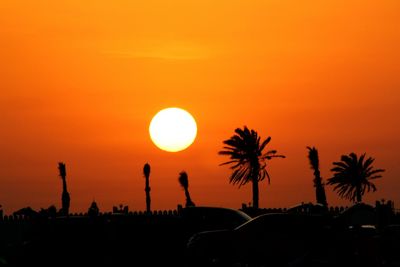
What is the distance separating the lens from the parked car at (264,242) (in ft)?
75.9

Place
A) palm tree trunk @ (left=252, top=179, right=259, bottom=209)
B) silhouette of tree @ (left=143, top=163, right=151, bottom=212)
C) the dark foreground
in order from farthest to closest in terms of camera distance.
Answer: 1. silhouette of tree @ (left=143, top=163, right=151, bottom=212)
2. palm tree trunk @ (left=252, top=179, right=259, bottom=209)
3. the dark foreground

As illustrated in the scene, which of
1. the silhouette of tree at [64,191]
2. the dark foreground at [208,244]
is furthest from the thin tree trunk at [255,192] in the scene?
the dark foreground at [208,244]

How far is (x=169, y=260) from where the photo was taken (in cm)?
2731

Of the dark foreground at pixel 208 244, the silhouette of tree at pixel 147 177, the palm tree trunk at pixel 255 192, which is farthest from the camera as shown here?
the silhouette of tree at pixel 147 177

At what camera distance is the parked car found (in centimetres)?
2312

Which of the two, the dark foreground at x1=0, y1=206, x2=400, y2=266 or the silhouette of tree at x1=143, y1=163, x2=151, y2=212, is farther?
the silhouette of tree at x1=143, y1=163, x2=151, y2=212

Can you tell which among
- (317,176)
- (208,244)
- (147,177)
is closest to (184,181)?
(147,177)

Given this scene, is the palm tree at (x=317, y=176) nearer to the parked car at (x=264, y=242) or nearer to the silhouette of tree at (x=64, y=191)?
the silhouette of tree at (x=64, y=191)

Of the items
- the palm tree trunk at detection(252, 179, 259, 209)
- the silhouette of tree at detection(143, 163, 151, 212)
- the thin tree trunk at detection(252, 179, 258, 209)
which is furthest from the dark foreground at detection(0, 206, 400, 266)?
the silhouette of tree at detection(143, 163, 151, 212)

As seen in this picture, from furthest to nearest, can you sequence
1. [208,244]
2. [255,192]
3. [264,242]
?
[255,192] < [208,244] < [264,242]

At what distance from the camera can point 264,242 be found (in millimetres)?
24156

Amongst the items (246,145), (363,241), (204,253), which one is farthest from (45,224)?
(246,145)

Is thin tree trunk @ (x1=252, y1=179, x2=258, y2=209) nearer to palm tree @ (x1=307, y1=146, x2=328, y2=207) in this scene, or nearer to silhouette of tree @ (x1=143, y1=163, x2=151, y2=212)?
palm tree @ (x1=307, y1=146, x2=328, y2=207)

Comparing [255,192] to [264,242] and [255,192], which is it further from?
[264,242]
